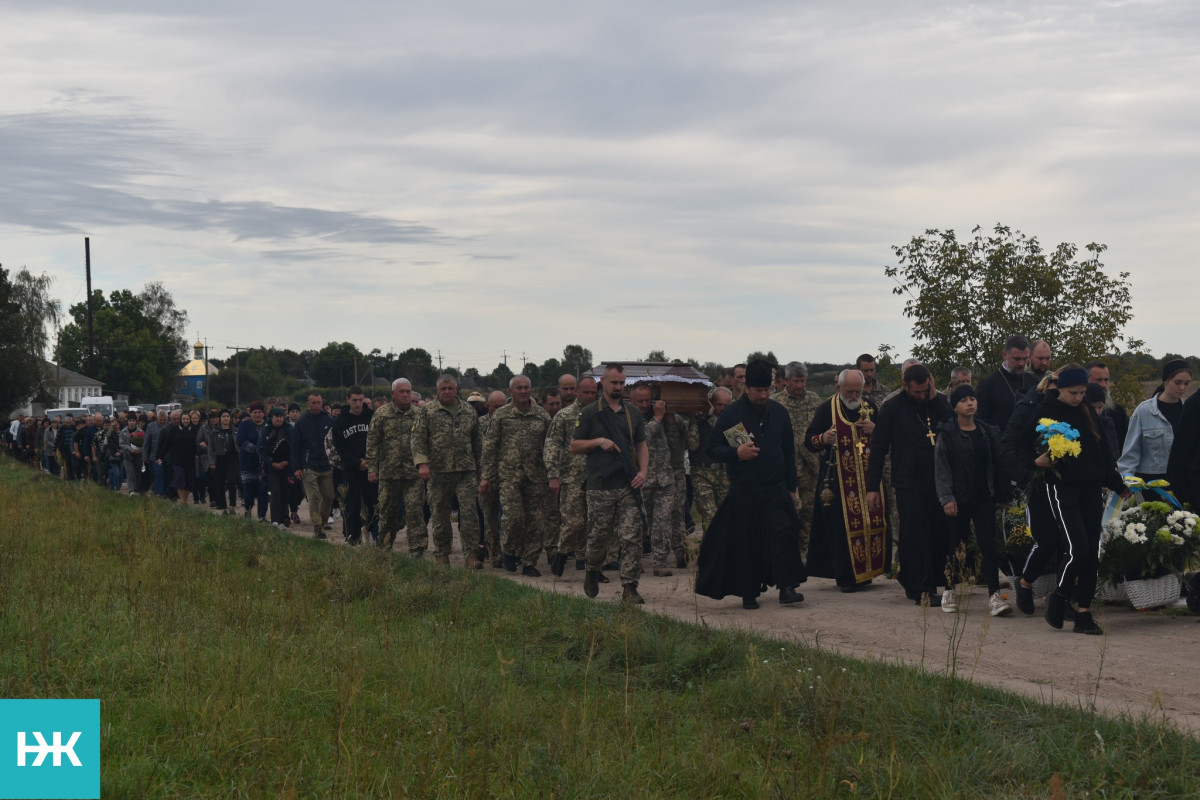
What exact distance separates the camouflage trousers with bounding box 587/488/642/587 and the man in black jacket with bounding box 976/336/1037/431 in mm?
3509

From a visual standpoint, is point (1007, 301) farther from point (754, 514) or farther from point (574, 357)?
point (574, 357)

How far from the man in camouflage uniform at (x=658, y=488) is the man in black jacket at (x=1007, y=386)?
3.92 metres

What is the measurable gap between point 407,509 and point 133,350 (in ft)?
403

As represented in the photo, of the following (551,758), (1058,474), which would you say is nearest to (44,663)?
(551,758)

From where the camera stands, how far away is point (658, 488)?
48.6 ft

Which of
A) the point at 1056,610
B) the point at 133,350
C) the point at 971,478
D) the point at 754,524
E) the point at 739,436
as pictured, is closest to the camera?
the point at 1056,610

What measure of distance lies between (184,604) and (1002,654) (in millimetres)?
6024

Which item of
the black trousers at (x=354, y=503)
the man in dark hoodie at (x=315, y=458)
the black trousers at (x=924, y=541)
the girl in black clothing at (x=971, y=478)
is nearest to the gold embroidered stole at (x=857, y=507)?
the black trousers at (x=924, y=541)

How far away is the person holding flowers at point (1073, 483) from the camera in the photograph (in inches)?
370

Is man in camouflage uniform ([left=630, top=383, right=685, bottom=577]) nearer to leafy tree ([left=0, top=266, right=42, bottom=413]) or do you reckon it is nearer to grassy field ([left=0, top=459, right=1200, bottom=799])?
grassy field ([left=0, top=459, right=1200, bottom=799])

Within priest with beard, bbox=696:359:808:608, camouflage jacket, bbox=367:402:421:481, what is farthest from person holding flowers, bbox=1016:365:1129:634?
camouflage jacket, bbox=367:402:421:481

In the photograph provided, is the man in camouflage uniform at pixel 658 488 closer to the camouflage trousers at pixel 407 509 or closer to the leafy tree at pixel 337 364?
the camouflage trousers at pixel 407 509

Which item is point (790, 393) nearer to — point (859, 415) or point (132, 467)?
point (859, 415)

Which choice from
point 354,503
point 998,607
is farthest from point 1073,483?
point 354,503
